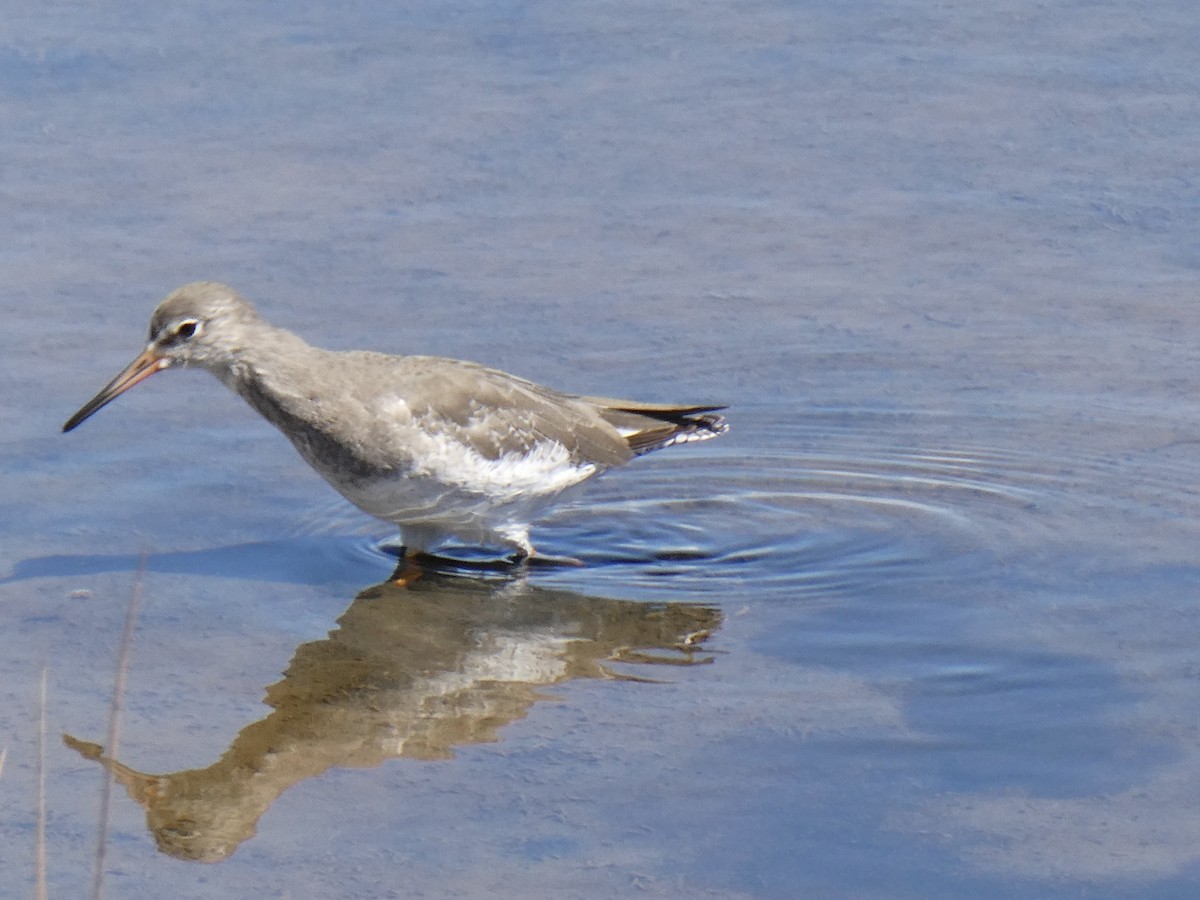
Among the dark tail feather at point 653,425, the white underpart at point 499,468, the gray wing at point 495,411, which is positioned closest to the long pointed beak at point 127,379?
the gray wing at point 495,411

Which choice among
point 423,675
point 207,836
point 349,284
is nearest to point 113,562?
point 423,675

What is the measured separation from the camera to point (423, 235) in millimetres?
11797

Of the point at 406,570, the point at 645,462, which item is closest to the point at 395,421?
the point at 406,570

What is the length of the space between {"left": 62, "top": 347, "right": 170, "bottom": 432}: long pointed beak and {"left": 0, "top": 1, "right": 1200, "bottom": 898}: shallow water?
0.59 metres

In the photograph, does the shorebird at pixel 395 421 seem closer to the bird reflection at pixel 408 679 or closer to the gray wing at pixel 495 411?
the gray wing at pixel 495 411

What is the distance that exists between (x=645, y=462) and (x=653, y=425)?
0.63 metres

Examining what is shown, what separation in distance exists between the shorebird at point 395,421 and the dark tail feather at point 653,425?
0.31 m

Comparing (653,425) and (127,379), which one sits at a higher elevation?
(127,379)

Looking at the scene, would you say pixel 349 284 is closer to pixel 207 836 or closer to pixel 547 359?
pixel 547 359

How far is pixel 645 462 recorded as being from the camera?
395 inches

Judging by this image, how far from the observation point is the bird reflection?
6762 mm

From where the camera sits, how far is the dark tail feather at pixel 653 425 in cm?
940

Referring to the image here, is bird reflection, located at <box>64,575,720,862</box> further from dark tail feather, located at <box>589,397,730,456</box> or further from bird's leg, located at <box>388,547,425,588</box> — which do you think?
dark tail feather, located at <box>589,397,730,456</box>

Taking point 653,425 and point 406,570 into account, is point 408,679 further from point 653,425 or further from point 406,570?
point 653,425
